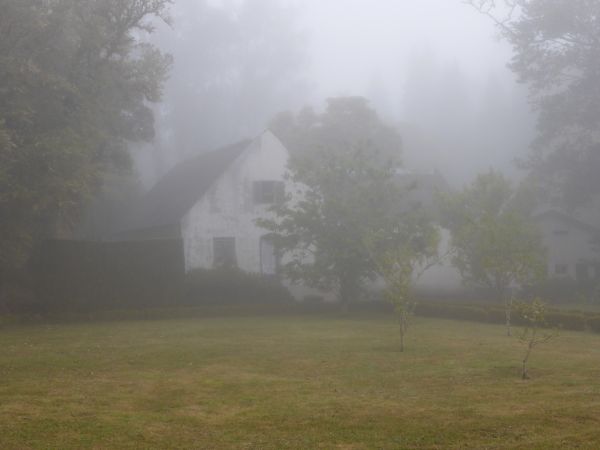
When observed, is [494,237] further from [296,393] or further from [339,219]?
[296,393]

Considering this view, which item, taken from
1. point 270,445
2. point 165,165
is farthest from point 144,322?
point 165,165

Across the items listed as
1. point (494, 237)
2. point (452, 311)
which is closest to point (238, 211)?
point (452, 311)

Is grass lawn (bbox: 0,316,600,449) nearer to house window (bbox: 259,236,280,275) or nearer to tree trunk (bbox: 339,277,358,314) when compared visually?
tree trunk (bbox: 339,277,358,314)

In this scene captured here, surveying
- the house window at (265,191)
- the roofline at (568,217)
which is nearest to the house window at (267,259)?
the house window at (265,191)

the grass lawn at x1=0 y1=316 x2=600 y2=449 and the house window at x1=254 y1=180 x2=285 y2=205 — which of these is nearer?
the grass lawn at x1=0 y1=316 x2=600 y2=449

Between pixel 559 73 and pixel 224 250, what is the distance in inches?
862

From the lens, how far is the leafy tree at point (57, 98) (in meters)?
24.2

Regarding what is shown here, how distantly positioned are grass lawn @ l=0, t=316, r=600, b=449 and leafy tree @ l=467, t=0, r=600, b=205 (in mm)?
22645

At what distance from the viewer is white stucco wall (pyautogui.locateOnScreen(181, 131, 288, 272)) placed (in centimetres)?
3688

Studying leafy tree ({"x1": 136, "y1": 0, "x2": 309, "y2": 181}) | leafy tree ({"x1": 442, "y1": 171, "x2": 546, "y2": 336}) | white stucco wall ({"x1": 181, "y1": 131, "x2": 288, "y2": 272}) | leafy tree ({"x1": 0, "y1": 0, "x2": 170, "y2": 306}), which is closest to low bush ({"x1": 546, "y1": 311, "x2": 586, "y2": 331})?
leafy tree ({"x1": 442, "y1": 171, "x2": 546, "y2": 336})

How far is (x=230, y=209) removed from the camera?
37906 mm

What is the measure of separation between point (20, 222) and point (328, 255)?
12.0 m

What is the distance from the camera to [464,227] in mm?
31125

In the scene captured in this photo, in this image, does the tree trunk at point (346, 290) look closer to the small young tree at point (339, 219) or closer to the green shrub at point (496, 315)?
the small young tree at point (339, 219)
